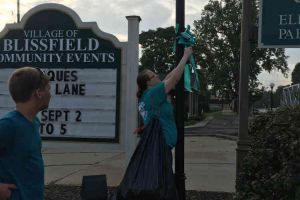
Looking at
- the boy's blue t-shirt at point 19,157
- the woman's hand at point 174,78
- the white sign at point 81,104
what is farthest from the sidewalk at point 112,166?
the boy's blue t-shirt at point 19,157

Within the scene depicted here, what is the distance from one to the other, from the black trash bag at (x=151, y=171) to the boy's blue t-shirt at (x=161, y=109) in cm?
5

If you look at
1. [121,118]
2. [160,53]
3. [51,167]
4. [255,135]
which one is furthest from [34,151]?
[160,53]

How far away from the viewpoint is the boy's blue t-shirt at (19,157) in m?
3.15

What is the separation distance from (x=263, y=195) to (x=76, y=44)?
11.5ft

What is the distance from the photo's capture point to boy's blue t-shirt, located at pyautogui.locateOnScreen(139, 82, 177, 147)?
4742 millimetres

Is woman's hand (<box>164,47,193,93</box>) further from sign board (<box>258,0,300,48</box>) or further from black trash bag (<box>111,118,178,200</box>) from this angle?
sign board (<box>258,0,300,48</box>)

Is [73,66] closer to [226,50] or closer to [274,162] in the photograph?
[274,162]

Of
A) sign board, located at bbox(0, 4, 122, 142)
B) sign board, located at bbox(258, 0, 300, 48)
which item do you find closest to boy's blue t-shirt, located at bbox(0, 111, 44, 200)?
sign board, located at bbox(258, 0, 300, 48)

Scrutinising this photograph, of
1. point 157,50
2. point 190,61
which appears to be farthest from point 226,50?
point 190,61

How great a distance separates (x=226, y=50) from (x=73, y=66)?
65385mm

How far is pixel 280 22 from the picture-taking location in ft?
19.3

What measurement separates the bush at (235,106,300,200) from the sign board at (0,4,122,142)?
2449mm

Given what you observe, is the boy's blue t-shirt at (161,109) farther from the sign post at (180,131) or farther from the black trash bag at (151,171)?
the sign post at (180,131)

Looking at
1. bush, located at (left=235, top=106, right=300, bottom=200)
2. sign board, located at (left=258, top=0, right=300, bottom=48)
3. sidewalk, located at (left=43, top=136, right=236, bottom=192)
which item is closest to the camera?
bush, located at (left=235, top=106, right=300, bottom=200)
